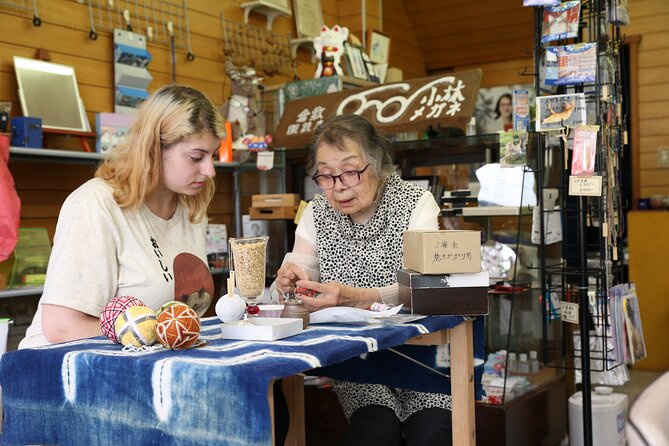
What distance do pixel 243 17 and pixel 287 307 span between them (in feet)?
11.2

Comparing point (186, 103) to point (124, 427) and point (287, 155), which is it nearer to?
point (124, 427)

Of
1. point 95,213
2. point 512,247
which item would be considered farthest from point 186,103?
point 512,247

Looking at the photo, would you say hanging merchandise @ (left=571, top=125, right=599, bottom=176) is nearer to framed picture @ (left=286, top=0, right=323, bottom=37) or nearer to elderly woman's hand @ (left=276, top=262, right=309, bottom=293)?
elderly woman's hand @ (left=276, top=262, right=309, bottom=293)

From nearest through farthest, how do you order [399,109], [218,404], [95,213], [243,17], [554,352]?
[218,404]
[95,213]
[554,352]
[399,109]
[243,17]

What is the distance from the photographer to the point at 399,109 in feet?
11.8

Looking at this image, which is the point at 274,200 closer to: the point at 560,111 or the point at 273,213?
the point at 273,213

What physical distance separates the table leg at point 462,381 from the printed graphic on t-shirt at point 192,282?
73 centimetres

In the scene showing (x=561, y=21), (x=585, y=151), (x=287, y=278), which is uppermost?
(x=561, y=21)

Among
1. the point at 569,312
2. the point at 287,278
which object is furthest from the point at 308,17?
the point at 287,278

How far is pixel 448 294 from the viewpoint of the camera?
1707 mm

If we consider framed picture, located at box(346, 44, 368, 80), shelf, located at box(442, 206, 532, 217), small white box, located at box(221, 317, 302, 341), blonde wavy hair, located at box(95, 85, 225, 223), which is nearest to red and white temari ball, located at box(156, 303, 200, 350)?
small white box, located at box(221, 317, 302, 341)

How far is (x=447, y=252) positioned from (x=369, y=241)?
1.65 ft

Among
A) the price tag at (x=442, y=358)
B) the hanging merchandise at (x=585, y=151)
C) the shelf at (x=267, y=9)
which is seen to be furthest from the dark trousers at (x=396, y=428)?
the shelf at (x=267, y=9)

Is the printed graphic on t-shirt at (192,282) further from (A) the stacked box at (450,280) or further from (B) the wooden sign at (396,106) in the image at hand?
(B) the wooden sign at (396,106)
